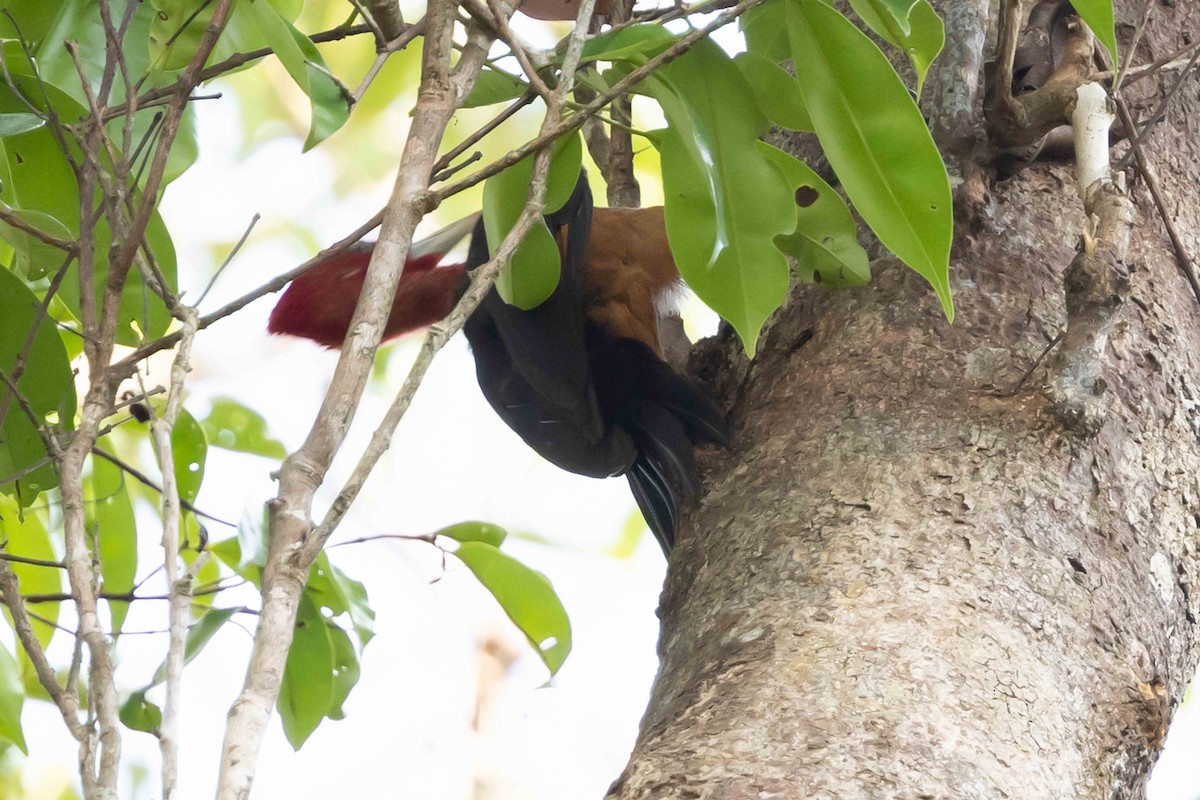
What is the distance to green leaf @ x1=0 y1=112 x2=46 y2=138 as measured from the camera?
2.91ft

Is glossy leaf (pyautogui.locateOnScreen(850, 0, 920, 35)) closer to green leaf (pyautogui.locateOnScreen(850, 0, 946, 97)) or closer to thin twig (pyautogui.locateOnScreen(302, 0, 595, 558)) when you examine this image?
green leaf (pyautogui.locateOnScreen(850, 0, 946, 97))

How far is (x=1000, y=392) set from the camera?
978 millimetres

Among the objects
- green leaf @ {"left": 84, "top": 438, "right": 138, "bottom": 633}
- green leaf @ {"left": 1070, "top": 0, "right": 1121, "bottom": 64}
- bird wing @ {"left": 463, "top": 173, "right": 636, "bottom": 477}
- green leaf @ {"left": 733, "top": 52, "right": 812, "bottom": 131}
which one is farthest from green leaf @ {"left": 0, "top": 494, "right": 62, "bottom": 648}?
green leaf @ {"left": 1070, "top": 0, "right": 1121, "bottom": 64}

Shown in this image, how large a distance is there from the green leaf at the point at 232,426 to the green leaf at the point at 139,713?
0.35 metres

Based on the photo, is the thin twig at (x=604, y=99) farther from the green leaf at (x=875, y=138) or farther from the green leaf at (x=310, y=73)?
the green leaf at (x=310, y=73)

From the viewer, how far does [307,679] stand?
125 cm

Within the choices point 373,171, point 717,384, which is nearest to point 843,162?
point 717,384

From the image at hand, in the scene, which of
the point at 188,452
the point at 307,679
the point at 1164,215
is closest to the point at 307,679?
the point at 307,679

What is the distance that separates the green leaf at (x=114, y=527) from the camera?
129 cm

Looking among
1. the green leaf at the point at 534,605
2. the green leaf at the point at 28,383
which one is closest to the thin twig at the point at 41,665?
the green leaf at the point at 28,383

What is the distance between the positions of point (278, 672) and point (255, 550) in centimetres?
37

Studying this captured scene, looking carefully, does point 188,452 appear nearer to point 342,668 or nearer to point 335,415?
point 342,668

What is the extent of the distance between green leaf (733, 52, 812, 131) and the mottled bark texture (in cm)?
22

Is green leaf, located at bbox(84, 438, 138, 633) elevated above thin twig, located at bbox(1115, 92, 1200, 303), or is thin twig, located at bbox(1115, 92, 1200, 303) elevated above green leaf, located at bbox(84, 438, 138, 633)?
thin twig, located at bbox(1115, 92, 1200, 303)
